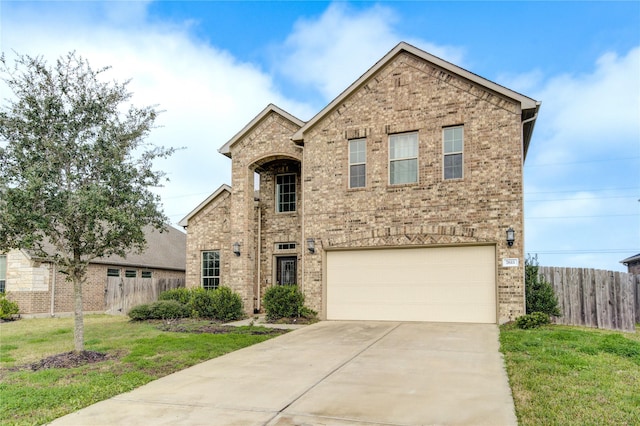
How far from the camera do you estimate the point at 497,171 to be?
13.3 meters

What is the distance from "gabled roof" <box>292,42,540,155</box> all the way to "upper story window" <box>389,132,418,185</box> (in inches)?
84.3

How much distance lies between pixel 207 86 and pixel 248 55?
1904 mm

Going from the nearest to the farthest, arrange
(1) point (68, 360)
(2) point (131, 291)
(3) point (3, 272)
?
(1) point (68, 360)
(3) point (3, 272)
(2) point (131, 291)

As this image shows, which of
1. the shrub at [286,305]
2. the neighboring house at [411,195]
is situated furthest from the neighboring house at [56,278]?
the neighboring house at [411,195]

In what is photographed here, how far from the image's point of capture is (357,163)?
49.3ft

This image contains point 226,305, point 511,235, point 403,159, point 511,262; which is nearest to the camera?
point 511,235

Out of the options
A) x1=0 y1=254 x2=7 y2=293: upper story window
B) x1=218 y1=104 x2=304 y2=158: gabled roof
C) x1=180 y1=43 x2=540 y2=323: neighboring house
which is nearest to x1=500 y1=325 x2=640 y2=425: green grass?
x1=180 y1=43 x2=540 y2=323: neighboring house

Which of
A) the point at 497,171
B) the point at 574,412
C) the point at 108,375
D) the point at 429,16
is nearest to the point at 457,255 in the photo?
the point at 497,171

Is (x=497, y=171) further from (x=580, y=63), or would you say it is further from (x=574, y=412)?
(x=574, y=412)

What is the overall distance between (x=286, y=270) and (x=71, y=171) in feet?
32.1

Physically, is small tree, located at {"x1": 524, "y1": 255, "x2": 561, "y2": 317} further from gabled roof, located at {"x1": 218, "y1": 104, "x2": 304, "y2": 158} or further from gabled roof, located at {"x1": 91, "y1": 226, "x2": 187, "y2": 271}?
gabled roof, located at {"x1": 91, "y1": 226, "x2": 187, "y2": 271}

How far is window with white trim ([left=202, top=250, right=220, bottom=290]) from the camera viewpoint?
1887 centimetres

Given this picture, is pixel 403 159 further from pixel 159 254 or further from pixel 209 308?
pixel 159 254

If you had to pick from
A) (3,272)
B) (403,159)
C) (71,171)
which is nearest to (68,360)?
(71,171)
